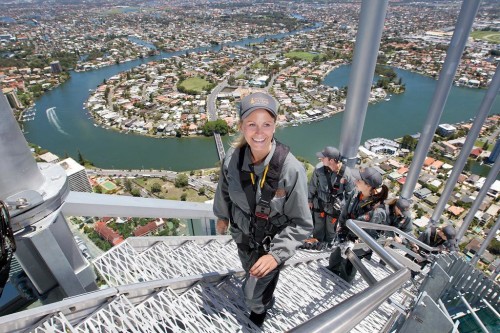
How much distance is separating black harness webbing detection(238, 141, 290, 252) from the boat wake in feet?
66.3

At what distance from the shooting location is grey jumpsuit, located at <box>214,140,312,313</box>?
924mm

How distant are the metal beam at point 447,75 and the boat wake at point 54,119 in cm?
1998

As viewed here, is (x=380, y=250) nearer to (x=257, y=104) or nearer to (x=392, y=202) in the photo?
(x=257, y=104)

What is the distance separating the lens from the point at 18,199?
0.78 metres

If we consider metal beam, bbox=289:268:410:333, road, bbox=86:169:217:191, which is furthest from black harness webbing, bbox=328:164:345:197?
road, bbox=86:169:217:191

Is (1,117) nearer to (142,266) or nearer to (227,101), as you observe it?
(142,266)

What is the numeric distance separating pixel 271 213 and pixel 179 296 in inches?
18.0

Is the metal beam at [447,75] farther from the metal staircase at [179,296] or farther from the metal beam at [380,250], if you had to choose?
the metal beam at [380,250]

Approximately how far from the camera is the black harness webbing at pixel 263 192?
916 mm

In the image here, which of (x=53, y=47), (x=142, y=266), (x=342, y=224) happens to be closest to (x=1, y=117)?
(x=142, y=266)

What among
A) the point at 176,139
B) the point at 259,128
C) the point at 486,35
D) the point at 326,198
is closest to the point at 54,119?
the point at 176,139

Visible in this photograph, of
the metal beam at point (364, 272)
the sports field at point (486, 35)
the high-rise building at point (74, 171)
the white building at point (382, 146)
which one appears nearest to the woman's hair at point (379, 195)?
the metal beam at point (364, 272)

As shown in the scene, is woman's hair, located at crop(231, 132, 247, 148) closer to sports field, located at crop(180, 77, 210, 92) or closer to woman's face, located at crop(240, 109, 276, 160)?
woman's face, located at crop(240, 109, 276, 160)

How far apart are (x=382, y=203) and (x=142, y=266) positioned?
4.76ft
